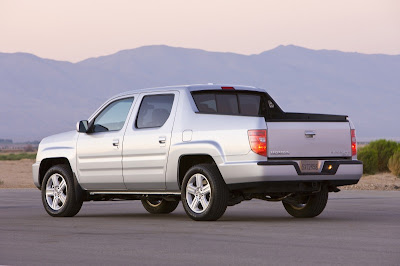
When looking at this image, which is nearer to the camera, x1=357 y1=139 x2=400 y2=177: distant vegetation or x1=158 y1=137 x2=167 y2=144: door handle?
x1=158 y1=137 x2=167 y2=144: door handle

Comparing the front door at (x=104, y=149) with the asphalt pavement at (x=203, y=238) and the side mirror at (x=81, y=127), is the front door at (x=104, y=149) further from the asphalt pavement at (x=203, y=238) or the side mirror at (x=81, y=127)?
the asphalt pavement at (x=203, y=238)

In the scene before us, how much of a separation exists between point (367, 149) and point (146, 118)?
92.8ft

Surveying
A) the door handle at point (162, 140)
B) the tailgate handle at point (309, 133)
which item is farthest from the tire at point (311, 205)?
the door handle at point (162, 140)

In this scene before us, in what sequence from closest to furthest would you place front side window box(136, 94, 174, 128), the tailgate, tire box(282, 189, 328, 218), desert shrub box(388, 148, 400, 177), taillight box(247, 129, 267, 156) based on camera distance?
taillight box(247, 129, 267, 156) → the tailgate → front side window box(136, 94, 174, 128) → tire box(282, 189, 328, 218) → desert shrub box(388, 148, 400, 177)

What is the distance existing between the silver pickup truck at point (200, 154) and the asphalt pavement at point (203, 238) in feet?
1.31

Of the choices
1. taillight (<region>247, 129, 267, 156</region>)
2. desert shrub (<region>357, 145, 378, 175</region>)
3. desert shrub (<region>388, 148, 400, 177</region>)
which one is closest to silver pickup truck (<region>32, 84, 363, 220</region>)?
taillight (<region>247, 129, 267, 156</region>)

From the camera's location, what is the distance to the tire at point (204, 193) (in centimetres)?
1445

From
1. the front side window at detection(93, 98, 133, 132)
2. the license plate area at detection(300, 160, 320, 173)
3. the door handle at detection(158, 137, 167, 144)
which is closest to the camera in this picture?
the license plate area at detection(300, 160, 320, 173)

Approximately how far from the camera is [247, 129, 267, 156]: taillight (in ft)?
46.1

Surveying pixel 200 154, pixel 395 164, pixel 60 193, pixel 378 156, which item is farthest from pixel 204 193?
pixel 378 156

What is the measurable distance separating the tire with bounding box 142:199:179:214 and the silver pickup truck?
→ 2.4 inches

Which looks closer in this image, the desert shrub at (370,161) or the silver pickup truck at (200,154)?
the silver pickup truck at (200,154)

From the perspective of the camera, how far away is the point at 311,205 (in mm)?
15758

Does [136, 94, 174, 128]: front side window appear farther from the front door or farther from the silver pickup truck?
the front door
